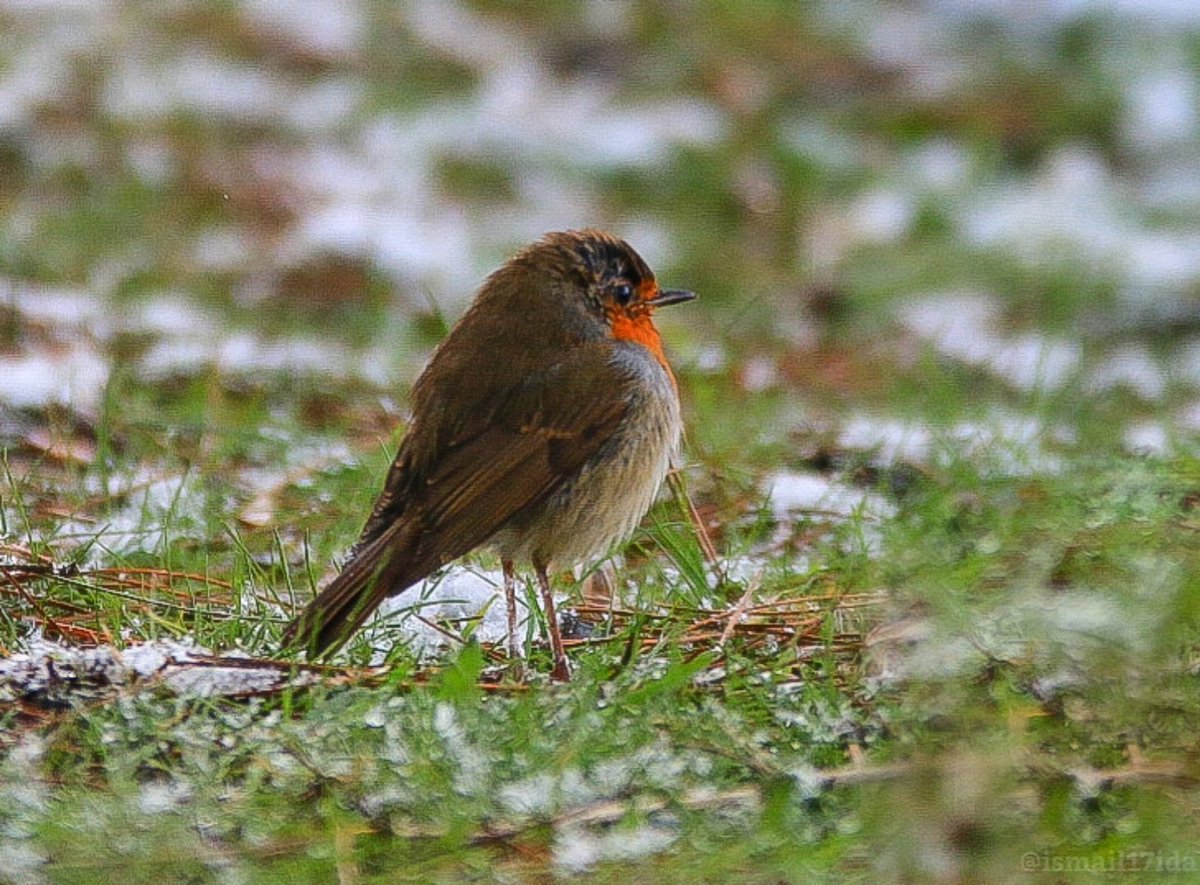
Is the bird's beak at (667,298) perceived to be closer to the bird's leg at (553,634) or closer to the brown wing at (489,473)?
the brown wing at (489,473)

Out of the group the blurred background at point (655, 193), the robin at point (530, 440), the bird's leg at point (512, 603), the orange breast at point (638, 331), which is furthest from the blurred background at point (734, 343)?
the orange breast at point (638, 331)

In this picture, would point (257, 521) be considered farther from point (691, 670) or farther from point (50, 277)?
point (50, 277)

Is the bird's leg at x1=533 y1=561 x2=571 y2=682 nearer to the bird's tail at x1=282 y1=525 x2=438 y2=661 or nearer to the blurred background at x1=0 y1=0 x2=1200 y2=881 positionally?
the blurred background at x1=0 y1=0 x2=1200 y2=881

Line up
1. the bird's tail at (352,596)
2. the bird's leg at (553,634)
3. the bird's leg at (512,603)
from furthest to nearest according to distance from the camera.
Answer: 1. the bird's leg at (512,603)
2. the bird's leg at (553,634)
3. the bird's tail at (352,596)

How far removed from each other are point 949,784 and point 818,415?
152 inches

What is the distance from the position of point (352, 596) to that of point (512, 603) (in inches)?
20.6

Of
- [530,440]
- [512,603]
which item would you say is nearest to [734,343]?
[530,440]

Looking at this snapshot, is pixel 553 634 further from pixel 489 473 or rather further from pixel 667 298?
pixel 667 298

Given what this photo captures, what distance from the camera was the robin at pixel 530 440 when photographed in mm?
4621

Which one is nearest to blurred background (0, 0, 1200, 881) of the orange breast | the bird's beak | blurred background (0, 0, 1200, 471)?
blurred background (0, 0, 1200, 471)

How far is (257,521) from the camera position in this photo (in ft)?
18.6

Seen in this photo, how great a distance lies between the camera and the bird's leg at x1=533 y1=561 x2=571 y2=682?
4.36m

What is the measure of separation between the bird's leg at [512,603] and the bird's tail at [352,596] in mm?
258

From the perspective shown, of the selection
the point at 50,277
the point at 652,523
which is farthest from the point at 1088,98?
the point at 652,523
